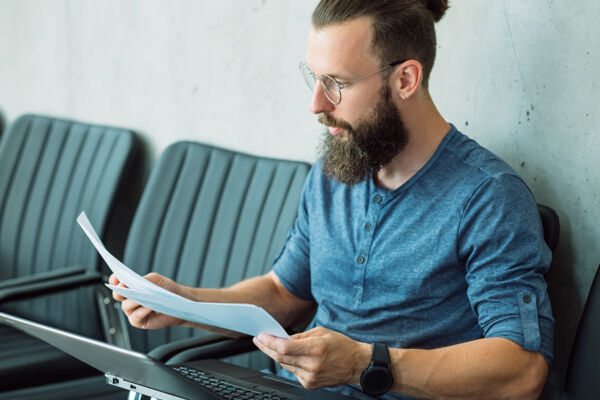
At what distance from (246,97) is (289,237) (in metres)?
0.70

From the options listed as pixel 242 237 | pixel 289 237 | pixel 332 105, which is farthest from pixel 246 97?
pixel 332 105

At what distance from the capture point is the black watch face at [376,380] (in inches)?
50.0

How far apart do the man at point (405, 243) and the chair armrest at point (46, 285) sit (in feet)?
2.14

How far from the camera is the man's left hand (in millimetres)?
1211

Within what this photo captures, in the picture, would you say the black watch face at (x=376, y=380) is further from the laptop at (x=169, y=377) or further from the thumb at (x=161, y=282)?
the thumb at (x=161, y=282)

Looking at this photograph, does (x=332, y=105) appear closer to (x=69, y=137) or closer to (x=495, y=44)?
(x=495, y=44)

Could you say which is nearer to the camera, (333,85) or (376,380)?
(376,380)

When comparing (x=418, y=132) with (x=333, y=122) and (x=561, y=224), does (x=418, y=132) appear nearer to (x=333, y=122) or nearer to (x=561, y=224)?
(x=333, y=122)

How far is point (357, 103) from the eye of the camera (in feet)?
4.85

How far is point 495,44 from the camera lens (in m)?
1.66

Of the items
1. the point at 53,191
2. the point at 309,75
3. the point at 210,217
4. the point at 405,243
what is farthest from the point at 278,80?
the point at 53,191

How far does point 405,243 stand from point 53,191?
1.72m

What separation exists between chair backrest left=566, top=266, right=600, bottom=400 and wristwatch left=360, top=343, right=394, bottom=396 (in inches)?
14.4

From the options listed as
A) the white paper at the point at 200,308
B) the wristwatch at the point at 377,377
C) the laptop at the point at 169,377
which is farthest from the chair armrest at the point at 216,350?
the wristwatch at the point at 377,377
